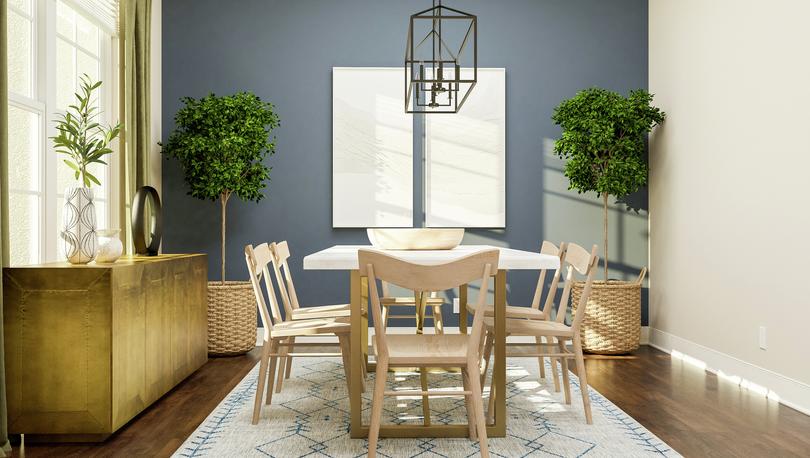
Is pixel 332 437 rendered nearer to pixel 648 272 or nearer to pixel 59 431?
pixel 59 431

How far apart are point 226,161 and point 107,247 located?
1680mm

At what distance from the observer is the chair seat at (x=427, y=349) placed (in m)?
2.40

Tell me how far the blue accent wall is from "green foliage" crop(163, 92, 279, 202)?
0.52 m

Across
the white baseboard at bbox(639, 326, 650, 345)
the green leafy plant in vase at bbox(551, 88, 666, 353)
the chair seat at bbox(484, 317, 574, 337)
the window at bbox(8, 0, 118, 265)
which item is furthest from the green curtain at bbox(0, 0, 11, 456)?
the white baseboard at bbox(639, 326, 650, 345)

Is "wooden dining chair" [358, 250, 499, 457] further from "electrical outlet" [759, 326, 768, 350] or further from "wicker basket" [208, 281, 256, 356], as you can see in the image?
"wicker basket" [208, 281, 256, 356]

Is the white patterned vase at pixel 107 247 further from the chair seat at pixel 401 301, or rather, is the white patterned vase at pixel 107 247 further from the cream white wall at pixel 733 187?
the cream white wall at pixel 733 187

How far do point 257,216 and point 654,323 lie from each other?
351cm

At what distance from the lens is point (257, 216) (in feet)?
17.6

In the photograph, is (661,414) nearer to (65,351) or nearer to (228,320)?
(65,351)

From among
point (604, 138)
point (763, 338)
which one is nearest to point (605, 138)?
point (604, 138)

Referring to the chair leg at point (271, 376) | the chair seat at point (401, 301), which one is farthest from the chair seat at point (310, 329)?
the chair seat at point (401, 301)

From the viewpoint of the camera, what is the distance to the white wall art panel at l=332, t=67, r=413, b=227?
5359mm

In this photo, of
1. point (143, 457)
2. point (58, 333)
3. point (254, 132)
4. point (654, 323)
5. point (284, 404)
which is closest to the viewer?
point (143, 457)

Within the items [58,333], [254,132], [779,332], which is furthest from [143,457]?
[779,332]
